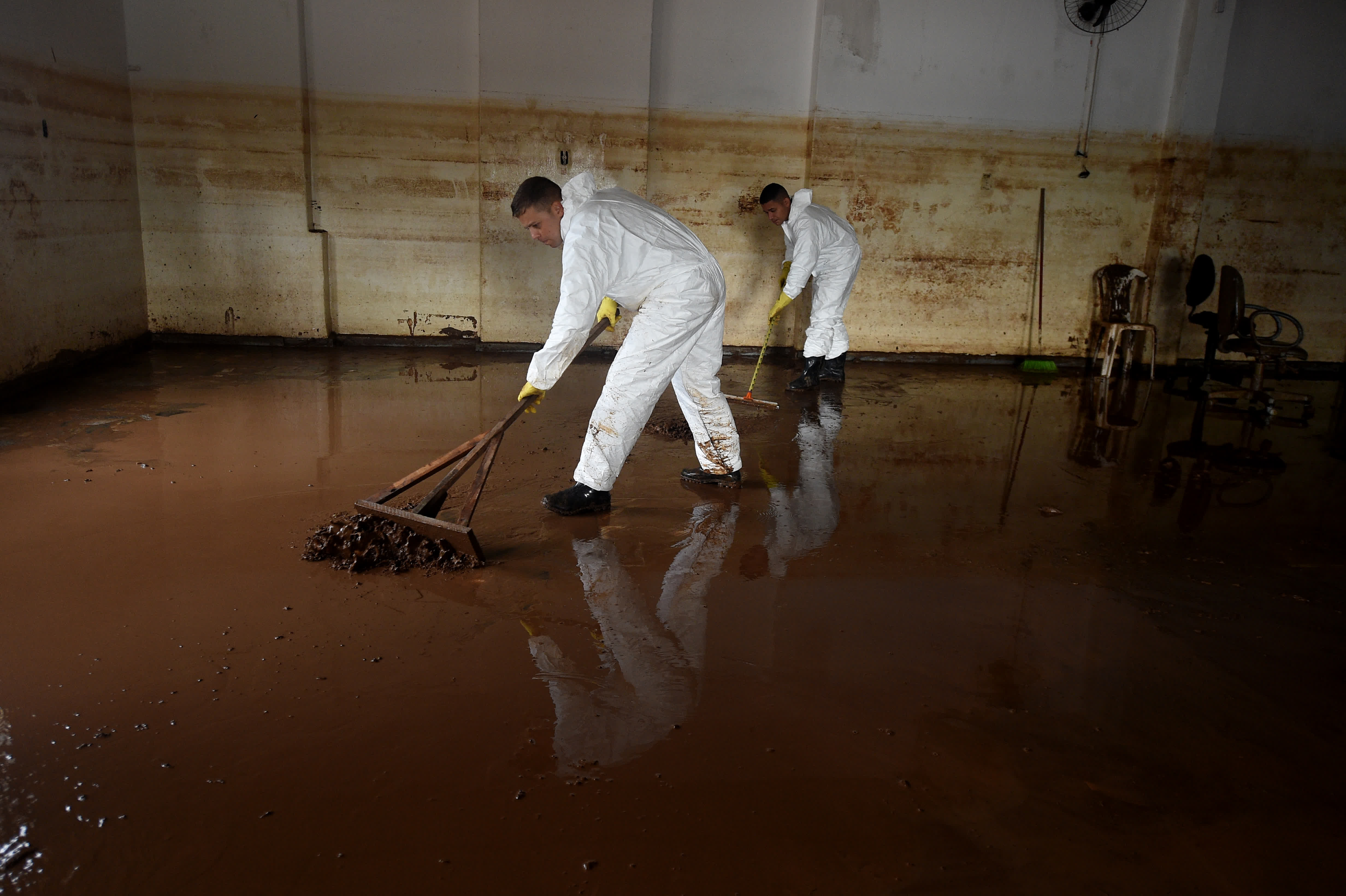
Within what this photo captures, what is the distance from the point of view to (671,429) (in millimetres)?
5199

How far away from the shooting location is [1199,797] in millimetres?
2023

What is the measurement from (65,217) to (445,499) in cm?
453

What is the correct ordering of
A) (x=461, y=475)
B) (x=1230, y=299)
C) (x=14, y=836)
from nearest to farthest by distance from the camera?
1. (x=14, y=836)
2. (x=461, y=475)
3. (x=1230, y=299)

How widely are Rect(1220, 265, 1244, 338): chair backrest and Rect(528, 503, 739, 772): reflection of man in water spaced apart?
521cm

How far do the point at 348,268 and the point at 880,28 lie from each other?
5.04 meters

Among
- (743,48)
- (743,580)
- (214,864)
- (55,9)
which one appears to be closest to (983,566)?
(743,580)

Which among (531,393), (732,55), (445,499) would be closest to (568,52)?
(732,55)

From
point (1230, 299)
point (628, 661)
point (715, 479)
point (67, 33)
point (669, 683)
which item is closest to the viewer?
point (669, 683)

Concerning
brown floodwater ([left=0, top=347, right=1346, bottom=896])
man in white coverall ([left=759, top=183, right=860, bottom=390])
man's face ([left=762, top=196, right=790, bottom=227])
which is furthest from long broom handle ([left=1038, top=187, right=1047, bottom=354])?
brown floodwater ([left=0, top=347, right=1346, bottom=896])

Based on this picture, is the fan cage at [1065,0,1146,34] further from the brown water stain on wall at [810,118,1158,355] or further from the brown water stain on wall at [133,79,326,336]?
the brown water stain on wall at [133,79,326,336]

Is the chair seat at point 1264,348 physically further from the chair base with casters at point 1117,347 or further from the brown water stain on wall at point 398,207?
the brown water stain on wall at point 398,207

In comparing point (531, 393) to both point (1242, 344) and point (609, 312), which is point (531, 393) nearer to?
point (609, 312)

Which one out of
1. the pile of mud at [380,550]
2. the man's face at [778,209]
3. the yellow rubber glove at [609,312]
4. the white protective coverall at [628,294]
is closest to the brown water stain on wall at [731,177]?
the man's face at [778,209]

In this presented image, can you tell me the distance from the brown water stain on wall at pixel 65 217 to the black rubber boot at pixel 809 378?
5115 millimetres
